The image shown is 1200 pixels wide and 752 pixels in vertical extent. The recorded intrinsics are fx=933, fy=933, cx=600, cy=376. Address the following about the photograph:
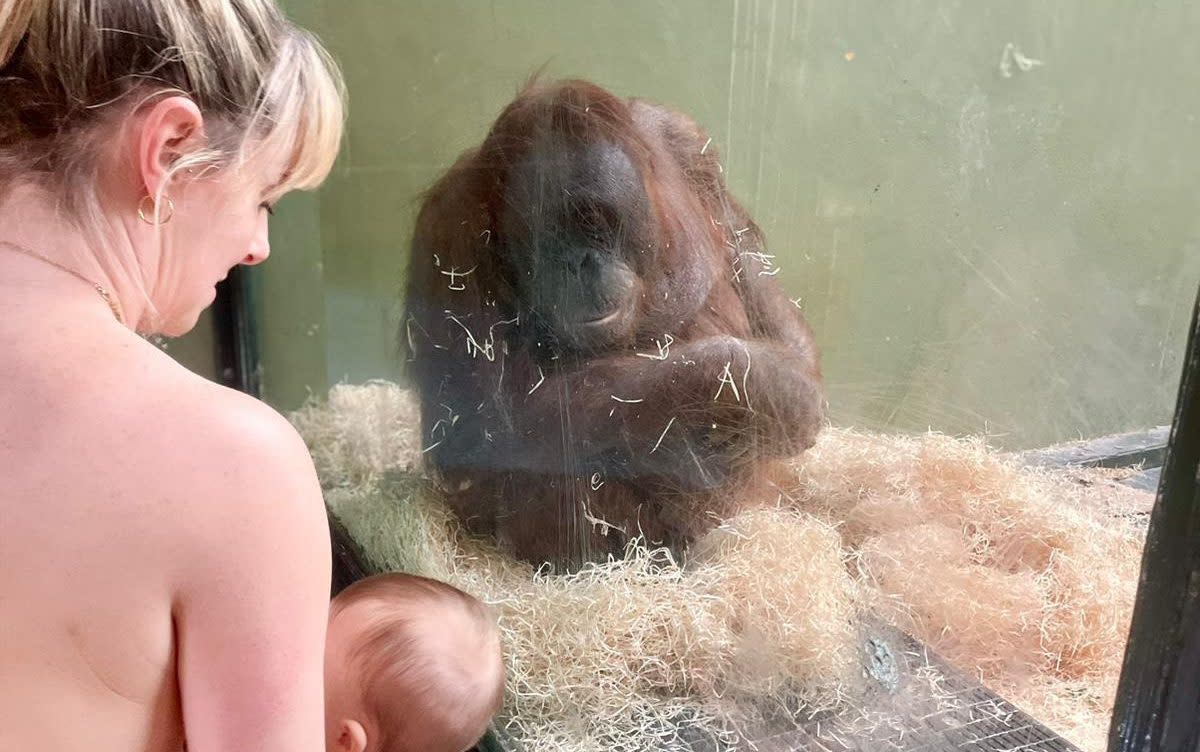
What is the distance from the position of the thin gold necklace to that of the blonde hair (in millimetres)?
24

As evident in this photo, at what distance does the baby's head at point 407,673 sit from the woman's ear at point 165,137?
2.40 feet

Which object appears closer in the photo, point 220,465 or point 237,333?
point 220,465

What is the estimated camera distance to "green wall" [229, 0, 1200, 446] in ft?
3.08

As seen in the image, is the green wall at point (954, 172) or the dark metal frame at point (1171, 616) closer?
the dark metal frame at point (1171, 616)

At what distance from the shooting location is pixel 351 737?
1.23 metres

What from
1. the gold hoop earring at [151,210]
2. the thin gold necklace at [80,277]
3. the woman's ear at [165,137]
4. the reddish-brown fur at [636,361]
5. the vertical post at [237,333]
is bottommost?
the vertical post at [237,333]

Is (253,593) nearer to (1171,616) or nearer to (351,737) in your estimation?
(351,737)

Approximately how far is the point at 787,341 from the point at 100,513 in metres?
0.98

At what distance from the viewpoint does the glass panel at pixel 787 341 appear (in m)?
1.00

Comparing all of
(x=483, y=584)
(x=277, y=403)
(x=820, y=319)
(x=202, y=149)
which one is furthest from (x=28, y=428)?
(x=277, y=403)

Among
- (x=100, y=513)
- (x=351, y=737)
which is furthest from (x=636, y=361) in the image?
(x=100, y=513)

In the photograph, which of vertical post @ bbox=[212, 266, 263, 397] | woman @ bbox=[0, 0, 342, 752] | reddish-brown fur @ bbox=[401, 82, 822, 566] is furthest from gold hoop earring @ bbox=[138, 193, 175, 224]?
vertical post @ bbox=[212, 266, 263, 397]

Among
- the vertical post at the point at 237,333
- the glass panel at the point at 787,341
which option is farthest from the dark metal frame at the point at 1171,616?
the vertical post at the point at 237,333

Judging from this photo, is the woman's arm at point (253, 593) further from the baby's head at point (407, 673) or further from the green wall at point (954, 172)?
the green wall at point (954, 172)
